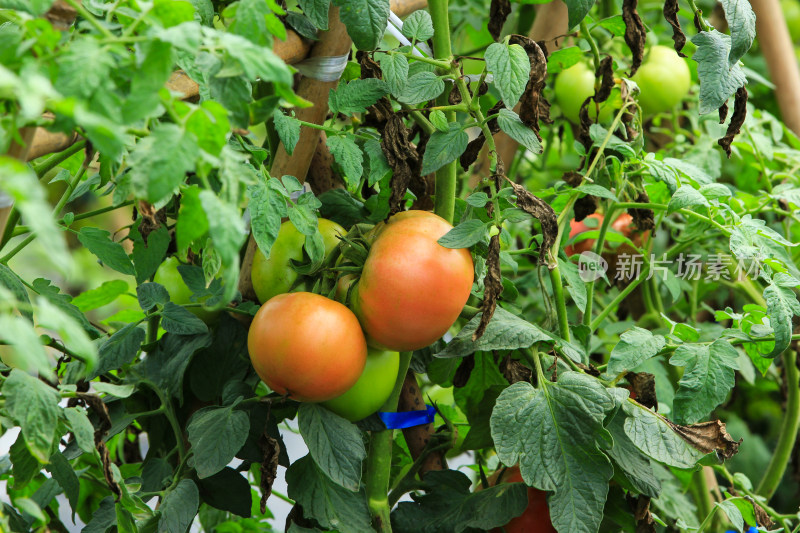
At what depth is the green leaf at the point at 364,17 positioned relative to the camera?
50 centimetres

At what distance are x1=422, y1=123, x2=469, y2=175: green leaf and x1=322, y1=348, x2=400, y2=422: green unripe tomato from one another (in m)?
0.16

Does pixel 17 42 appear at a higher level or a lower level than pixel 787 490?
higher

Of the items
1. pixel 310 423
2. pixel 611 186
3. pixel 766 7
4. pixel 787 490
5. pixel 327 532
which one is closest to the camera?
pixel 310 423

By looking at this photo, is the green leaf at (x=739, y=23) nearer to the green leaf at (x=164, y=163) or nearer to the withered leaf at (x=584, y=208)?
the withered leaf at (x=584, y=208)

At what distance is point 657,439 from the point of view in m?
0.61

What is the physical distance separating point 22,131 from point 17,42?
4.3 inches

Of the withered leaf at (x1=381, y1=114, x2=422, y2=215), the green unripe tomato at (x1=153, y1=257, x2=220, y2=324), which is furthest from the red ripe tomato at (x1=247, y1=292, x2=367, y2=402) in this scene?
the green unripe tomato at (x1=153, y1=257, x2=220, y2=324)

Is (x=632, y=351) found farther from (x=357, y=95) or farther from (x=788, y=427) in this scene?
(x=788, y=427)

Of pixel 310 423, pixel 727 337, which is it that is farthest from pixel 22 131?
pixel 727 337

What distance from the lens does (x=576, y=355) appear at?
616 mm

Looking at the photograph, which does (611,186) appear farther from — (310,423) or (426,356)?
(310,423)

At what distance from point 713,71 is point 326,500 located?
1.53ft

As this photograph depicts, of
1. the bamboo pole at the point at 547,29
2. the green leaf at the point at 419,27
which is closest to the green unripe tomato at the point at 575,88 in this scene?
the bamboo pole at the point at 547,29

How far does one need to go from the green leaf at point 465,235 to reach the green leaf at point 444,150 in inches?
2.2
